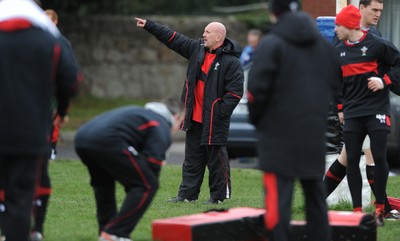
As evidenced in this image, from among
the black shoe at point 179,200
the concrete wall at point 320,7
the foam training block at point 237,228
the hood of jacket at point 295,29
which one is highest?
the concrete wall at point 320,7

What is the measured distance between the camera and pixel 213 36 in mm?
11039

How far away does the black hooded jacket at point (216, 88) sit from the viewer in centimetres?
1100

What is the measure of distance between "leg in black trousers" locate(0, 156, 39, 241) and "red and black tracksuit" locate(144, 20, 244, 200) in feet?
14.3

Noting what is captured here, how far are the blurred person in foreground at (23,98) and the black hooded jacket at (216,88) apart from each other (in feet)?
13.7

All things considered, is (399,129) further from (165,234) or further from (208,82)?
(165,234)

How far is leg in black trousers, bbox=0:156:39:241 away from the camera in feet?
22.2

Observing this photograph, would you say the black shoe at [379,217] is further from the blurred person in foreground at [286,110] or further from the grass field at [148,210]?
the blurred person in foreground at [286,110]

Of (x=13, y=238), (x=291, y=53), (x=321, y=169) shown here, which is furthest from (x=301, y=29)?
(x=13, y=238)

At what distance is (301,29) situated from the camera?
697 cm

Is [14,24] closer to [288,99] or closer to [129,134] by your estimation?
[129,134]

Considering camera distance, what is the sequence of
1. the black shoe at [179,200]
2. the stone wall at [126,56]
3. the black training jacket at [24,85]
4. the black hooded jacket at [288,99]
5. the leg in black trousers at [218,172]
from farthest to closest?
the stone wall at [126,56]
the leg in black trousers at [218,172]
the black shoe at [179,200]
the black hooded jacket at [288,99]
the black training jacket at [24,85]

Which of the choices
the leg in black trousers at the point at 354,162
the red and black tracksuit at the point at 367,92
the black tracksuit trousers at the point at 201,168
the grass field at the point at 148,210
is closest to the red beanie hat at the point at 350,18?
the red and black tracksuit at the point at 367,92

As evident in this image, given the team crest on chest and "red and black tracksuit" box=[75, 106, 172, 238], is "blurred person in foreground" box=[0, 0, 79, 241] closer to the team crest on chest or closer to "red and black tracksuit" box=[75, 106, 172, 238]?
"red and black tracksuit" box=[75, 106, 172, 238]

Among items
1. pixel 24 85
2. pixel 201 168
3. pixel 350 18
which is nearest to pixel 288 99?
pixel 24 85
